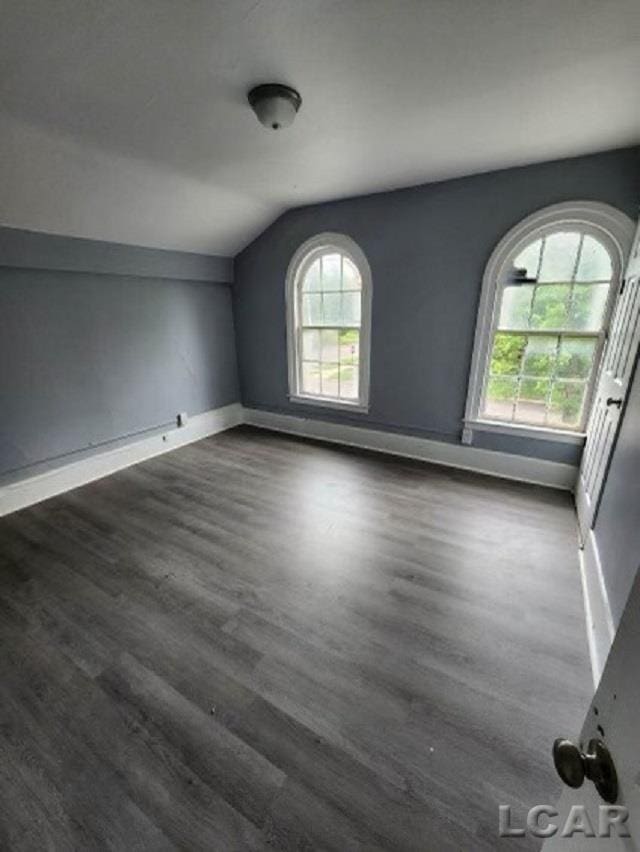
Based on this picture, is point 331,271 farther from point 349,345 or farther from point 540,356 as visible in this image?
point 540,356

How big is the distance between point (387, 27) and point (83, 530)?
3.12 m

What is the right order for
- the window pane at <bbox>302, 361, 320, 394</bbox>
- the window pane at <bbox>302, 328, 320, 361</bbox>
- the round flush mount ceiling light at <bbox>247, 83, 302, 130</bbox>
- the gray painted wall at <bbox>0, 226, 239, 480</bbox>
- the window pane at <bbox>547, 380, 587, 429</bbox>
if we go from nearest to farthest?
1. the round flush mount ceiling light at <bbox>247, 83, 302, 130</bbox>
2. the gray painted wall at <bbox>0, 226, 239, 480</bbox>
3. the window pane at <bbox>547, 380, 587, 429</bbox>
4. the window pane at <bbox>302, 328, 320, 361</bbox>
5. the window pane at <bbox>302, 361, 320, 394</bbox>

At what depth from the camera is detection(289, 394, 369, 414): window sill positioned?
3906mm

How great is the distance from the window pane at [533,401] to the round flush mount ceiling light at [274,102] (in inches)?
99.9

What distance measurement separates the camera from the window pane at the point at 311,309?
13.0 ft

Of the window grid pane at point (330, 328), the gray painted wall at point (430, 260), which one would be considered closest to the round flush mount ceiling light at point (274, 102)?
the gray painted wall at point (430, 260)

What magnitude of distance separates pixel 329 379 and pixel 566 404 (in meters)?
2.24

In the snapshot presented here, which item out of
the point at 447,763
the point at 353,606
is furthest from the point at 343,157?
the point at 447,763

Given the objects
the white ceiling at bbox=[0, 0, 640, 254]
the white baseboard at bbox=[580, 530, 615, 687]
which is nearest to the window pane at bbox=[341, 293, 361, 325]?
the white ceiling at bbox=[0, 0, 640, 254]

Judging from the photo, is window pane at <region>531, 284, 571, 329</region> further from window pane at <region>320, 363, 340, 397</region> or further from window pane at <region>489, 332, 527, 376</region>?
→ window pane at <region>320, 363, 340, 397</region>

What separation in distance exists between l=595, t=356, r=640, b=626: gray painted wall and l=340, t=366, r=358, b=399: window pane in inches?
94.3

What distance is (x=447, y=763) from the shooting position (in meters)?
1.25

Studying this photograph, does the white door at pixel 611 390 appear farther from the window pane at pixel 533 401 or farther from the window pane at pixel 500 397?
the window pane at pixel 500 397

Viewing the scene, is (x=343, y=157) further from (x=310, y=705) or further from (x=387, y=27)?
(x=310, y=705)
